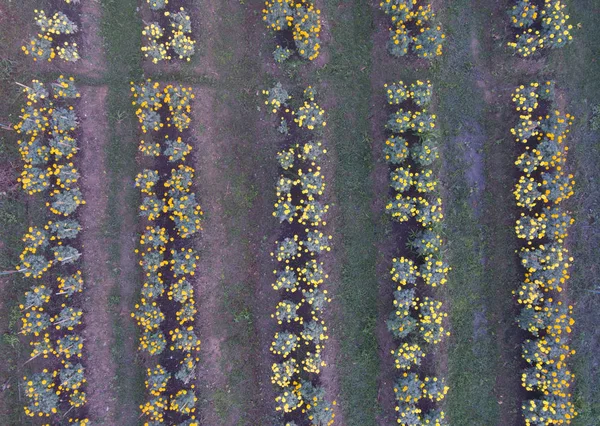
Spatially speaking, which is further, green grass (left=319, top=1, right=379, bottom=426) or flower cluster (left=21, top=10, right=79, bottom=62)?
green grass (left=319, top=1, right=379, bottom=426)

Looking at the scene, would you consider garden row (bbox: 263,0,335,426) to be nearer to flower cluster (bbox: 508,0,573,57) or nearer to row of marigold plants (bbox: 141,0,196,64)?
row of marigold plants (bbox: 141,0,196,64)

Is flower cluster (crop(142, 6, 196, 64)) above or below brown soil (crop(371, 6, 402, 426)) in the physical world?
above

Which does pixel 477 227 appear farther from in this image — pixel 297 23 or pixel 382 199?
pixel 297 23

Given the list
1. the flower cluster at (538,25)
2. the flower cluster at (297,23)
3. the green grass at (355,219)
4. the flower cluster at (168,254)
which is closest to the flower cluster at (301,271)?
the green grass at (355,219)

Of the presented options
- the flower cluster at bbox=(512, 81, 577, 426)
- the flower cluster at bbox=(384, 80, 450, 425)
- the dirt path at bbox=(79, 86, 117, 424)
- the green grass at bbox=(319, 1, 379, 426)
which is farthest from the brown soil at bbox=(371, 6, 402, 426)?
the dirt path at bbox=(79, 86, 117, 424)

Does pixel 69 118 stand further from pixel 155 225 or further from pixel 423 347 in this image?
pixel 423 347

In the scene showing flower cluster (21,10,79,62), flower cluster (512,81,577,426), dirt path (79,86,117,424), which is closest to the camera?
flower cluster (21,10,79,62)

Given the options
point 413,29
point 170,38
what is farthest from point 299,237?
point 413,29
